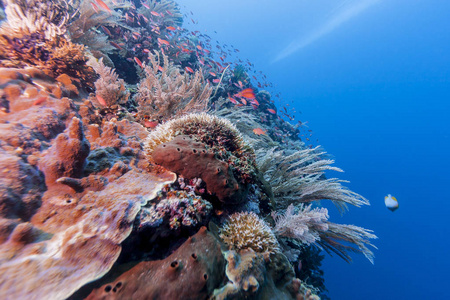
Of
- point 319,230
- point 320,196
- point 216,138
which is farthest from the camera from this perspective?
point 320,196

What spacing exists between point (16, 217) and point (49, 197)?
258 millimetres

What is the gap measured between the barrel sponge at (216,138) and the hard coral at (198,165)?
190 millimetres

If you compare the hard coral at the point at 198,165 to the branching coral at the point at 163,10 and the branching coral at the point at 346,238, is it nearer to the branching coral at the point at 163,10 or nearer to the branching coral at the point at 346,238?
the branching coral at the point at 346,238

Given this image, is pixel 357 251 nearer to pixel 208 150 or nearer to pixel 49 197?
pixel 208 150

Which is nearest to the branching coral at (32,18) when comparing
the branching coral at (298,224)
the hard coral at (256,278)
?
the hard coral at (256,278)

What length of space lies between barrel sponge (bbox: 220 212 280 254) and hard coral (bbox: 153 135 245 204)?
33 cm

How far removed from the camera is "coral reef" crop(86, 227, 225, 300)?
123 centimetres

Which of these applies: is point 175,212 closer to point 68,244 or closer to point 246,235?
point 68,244

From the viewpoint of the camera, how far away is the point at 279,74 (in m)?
143

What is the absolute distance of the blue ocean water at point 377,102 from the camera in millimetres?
42719

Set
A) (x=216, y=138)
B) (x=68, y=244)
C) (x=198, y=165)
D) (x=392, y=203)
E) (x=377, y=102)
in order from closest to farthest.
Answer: (x=68, y=244) < (x=198, y=165) < (x=216, y=138) < (x=392, y=203) < (x=377, y=102)

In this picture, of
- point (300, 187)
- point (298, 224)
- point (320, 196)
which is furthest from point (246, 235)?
point (320, 196)

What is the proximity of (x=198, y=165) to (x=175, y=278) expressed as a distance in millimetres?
1052

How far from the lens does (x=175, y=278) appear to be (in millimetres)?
1332
